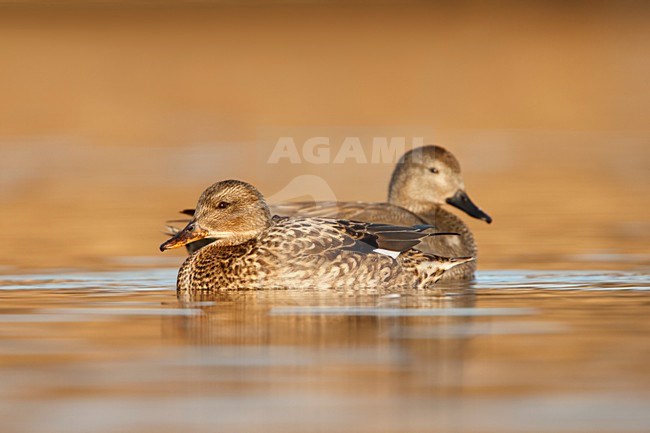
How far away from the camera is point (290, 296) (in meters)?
9.74

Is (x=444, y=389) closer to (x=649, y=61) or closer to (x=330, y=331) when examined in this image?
(x=330, y=331)

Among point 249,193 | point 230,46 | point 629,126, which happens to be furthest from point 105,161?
point 230,46

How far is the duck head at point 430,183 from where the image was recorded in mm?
13242

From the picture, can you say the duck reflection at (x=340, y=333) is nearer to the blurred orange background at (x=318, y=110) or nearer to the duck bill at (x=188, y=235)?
the duck bill at (x=188, y=235)

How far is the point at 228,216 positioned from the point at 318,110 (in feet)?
58.5

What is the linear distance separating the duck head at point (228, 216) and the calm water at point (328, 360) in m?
0.49

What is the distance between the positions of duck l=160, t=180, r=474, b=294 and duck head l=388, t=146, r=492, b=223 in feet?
8.53

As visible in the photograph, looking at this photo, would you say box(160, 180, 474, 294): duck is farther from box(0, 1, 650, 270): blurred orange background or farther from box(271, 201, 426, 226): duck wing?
box(0, 1, 650, 270): blurred orange background

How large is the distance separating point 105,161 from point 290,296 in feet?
43.3

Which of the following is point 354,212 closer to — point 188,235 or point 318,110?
point 188,235

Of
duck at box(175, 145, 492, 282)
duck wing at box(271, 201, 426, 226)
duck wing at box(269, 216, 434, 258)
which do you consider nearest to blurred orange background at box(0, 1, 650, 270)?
duck at box(175, 145, 492, 282)

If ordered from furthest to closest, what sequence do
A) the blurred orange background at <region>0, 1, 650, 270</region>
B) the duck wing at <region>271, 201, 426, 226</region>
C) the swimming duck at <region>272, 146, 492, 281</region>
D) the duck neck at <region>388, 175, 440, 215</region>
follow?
1. the blurred orange background at <region>0, 1, 650, 270</region>
2. the duck neck at <region>388, 175, 440, 215</region>
3. the swimming duck at <region>272, 146, 492, 281</region>
4. the duck wing at <region>271, 201, 426, 226</region>

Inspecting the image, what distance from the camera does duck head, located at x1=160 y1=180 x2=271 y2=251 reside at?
408 inches

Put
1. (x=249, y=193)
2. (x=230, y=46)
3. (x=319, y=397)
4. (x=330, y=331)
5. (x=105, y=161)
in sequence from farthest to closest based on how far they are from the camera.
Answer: (x=230, y=46) → (x=105, y=161) → (x=249, y=193) → (x=330, y=331) → (x=319, y=397)
